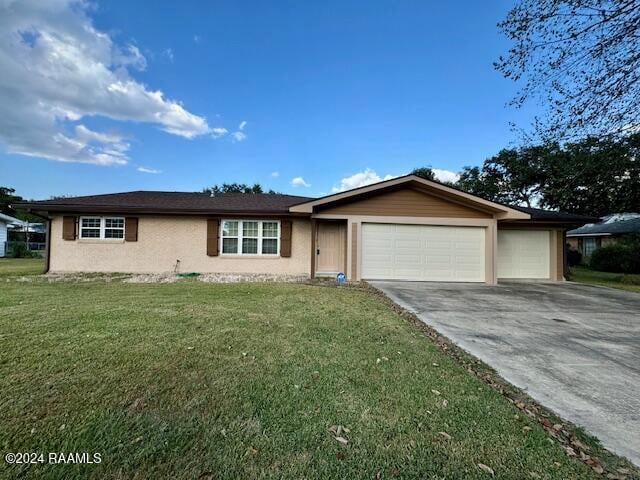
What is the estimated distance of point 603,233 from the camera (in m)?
22.4

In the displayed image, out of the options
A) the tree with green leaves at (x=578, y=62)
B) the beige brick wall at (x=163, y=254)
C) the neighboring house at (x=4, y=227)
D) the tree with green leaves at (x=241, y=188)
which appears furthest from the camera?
the tree with green leaves at (x=241, y=188)

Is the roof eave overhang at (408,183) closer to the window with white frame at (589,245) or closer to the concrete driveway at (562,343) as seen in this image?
the concrete driveway at (562,343)

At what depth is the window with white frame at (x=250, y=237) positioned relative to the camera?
1185cm

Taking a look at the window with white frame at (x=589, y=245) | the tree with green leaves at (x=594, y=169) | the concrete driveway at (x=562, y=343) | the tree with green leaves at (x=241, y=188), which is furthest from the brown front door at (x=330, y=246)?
the tree with green leaves at (x=241, y=188)

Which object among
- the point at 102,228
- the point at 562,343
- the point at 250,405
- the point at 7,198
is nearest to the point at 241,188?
the point at 102,228

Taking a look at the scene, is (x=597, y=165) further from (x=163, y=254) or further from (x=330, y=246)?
(x=163, y=254)

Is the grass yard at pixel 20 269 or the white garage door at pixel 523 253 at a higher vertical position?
the white garage door at pixel 523 253

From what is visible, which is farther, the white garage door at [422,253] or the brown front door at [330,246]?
the brown front door at [330,246]

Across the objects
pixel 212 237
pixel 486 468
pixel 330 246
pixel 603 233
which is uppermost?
pixel 603 233

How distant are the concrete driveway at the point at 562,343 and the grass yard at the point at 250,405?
1.93ft

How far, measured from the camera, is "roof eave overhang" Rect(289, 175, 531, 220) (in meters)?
10.7

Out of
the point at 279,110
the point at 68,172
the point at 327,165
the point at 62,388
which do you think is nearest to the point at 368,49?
the point at 279,110

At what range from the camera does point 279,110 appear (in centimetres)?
1566

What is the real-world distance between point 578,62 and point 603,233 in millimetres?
20478
